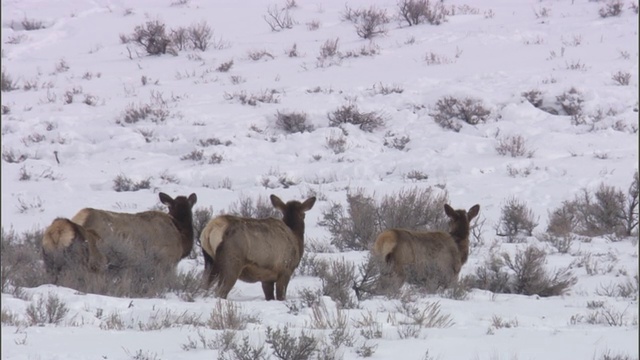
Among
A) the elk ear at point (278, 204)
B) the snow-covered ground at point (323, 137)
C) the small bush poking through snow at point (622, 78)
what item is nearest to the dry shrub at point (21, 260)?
the snow-covered ground at point (323, 137)

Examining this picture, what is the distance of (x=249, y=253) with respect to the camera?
9.85m

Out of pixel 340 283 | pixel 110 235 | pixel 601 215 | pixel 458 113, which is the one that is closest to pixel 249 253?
pixel 340 283

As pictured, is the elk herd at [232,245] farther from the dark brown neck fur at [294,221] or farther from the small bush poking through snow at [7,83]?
the small bush poking through snow at [7,83]

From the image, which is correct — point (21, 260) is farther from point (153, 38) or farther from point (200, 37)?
point (200, 37)

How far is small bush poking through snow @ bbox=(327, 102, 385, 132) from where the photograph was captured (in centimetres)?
2069

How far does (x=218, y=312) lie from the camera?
7.92 m

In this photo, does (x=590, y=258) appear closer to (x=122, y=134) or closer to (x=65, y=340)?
(x=65, y=340)

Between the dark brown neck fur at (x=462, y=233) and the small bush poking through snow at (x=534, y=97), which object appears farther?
the small bush poking through snow at (x=534, y=97)

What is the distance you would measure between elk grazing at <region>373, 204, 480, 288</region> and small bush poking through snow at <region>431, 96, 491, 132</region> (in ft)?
31.6

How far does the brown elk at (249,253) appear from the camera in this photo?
9672mm

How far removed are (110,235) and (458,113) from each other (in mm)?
11535

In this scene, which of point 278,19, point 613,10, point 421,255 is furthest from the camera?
point 278,19

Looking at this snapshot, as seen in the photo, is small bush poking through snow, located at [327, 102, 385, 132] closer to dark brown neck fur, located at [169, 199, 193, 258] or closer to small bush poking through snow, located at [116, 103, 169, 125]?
small bush poking through snow, located at [116, 103, 169, 125]

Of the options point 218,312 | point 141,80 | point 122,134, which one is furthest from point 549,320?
point 141,80
